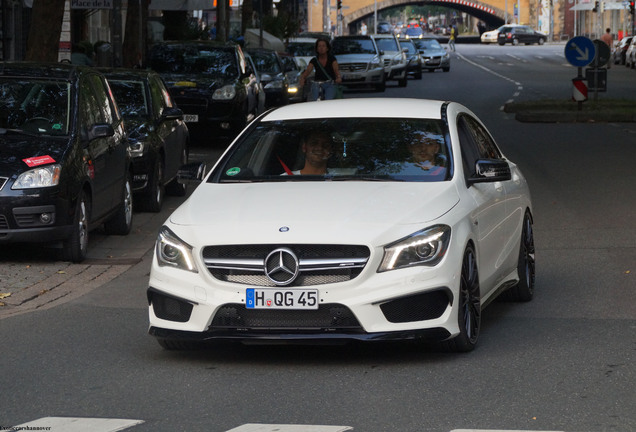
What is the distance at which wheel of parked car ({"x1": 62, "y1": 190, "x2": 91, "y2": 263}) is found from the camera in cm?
1181

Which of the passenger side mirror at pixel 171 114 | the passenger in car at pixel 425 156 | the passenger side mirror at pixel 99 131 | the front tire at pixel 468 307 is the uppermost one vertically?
the passenger in car at pixel 425 156

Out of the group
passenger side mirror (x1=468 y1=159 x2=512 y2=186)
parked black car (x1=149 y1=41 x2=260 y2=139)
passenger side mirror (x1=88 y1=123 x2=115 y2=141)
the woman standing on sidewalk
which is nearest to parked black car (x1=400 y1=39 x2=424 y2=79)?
parked black car (x1=149 y1=41 x2=260 y2=139)

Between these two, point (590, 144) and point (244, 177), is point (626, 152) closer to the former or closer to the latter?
point (590, 144)

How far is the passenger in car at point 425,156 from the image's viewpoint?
8.35 m

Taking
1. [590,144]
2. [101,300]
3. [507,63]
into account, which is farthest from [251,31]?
[101,300]

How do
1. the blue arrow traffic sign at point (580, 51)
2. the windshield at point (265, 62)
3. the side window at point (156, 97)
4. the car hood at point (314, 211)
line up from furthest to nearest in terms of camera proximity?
the windshield at point (265, 62), the blue arrow traffic sign at point (580, 51), the side window at point (156, 97), the car hood at point (314, 211)

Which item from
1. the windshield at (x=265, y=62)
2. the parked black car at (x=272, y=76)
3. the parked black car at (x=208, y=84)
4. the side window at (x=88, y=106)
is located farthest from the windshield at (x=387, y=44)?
the side window at (x=88, y=106)

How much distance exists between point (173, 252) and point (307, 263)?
788 mm

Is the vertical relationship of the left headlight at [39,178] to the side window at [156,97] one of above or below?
below

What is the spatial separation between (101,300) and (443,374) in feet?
11.7

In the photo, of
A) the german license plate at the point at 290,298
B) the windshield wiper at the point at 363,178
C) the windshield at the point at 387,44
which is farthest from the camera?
the windshield at the point at 387,44

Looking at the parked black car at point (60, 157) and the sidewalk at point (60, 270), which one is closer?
the sidewalk at point (60, 270)

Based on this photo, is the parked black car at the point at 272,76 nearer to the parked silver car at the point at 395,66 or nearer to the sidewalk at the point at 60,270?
the parked silver car at the point at 395,66

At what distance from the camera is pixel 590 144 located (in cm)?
2391
